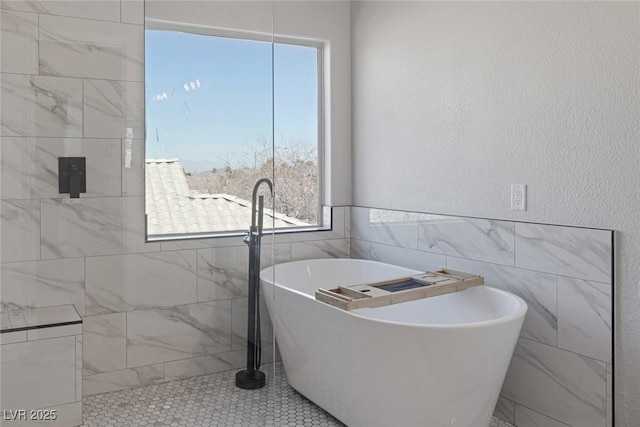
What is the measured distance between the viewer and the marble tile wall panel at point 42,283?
1911 mm

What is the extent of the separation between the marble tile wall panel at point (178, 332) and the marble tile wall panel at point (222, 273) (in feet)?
0.15

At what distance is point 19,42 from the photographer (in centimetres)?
186

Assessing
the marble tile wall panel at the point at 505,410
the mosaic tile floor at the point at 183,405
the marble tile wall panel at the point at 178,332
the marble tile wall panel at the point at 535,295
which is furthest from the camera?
the marble tile wall panel at the point at 505,410

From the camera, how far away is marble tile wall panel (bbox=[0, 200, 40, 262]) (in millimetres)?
1866

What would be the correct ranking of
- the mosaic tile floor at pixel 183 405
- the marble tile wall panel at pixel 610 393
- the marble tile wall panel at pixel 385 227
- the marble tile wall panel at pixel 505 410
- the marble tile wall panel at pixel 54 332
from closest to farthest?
the marble tile wall panel at pixel 54 332 < the mosaic tile floor at pixel 183 405 < the marble tile wall panel at pixel 610 393 < the marble tile wall panel at pixel 505 410 < the marble tile wall panel at pixel 385 227

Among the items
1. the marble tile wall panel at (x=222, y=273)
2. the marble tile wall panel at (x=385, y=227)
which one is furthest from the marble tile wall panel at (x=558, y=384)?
the marble tile wall panel at (x=222, y=273)

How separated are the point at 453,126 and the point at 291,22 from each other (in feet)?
4.86

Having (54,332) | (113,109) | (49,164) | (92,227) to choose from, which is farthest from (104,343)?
(113,109)

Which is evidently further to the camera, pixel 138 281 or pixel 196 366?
pixel 196 366

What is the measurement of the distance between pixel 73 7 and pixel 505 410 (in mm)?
2723

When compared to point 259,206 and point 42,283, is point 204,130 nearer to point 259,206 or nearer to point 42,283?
point 259,206

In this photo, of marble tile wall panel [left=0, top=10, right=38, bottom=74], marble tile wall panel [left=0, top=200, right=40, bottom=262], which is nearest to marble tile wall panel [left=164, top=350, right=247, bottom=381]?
marble tile wall panel [left=0, top=200, right=40, bottom=262]

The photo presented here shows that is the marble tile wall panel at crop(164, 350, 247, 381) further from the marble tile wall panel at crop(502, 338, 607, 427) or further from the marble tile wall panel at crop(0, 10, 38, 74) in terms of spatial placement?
the marble tile wall panel at crop(502, 338, 607, 427)

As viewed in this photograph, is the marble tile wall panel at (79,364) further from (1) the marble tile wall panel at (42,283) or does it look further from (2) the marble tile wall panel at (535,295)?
(2) the marble tile wall panel at (535,295)
